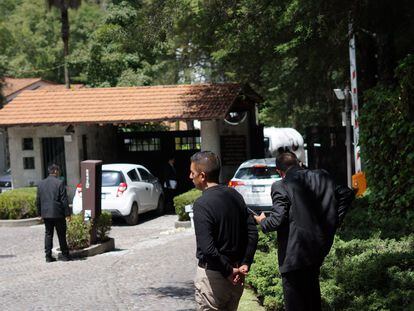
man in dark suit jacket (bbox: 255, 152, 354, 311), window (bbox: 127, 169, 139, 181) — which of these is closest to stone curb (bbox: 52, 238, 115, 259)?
window (bbox: 127, 169, 139, 181)

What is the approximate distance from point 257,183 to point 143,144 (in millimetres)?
7772

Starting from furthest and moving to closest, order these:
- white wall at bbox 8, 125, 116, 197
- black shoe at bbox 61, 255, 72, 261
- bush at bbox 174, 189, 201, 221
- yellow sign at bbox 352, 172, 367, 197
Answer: white wall at bbox 8, 125, 116, 197 → bush at bbox 174, 189, 201, 221 → yellow sign at bbox 352, 172, 367, 197 → black shoe at bbox 61, 255, 72, 261

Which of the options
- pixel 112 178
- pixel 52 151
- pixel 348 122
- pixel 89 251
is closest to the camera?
pixel 89 251

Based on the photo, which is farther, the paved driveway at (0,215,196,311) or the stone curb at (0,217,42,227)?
the stone curb at (0,217,42,227)

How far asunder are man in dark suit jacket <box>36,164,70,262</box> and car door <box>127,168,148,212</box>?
5.85m

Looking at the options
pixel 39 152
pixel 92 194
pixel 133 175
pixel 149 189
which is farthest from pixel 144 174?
pixel 92 194

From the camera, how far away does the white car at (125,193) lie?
17.7 metres

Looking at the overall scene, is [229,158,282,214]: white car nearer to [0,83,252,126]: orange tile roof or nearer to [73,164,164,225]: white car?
[73,164,164,225]: white car

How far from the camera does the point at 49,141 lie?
22.3m

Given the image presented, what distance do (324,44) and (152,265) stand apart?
7289 mm

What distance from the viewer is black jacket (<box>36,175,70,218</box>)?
12.0 metres

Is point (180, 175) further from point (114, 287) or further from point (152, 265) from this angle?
point (114, 287)

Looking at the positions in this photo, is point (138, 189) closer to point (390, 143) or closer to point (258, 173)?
point (258, 173)

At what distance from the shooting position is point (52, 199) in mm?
11992
